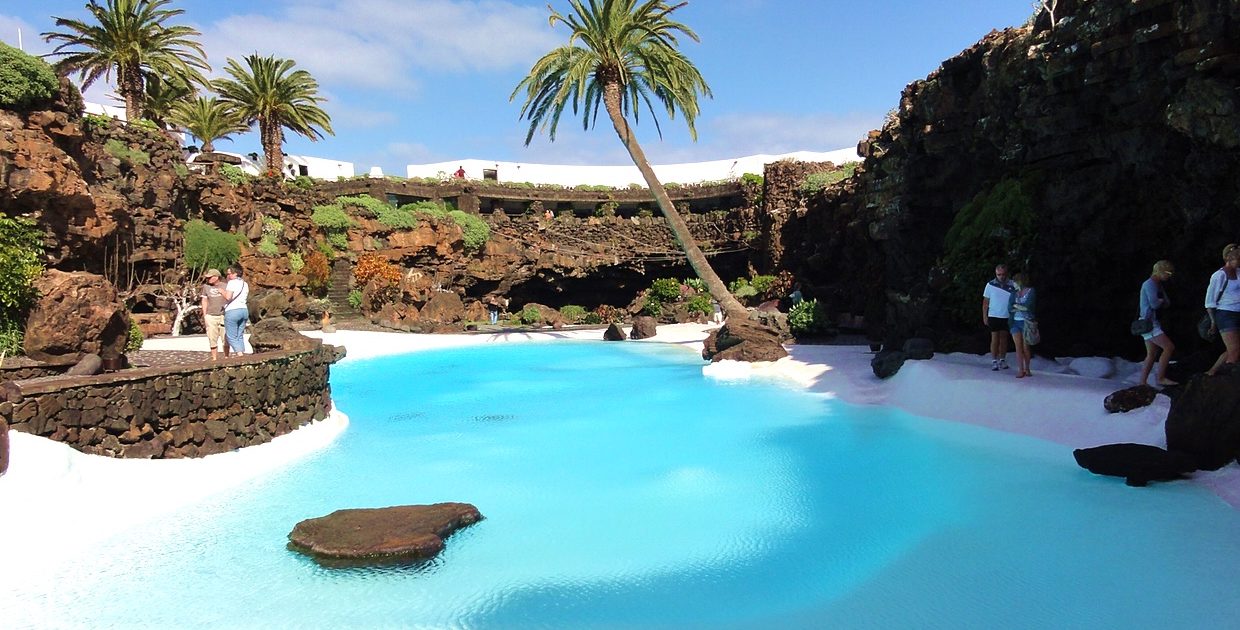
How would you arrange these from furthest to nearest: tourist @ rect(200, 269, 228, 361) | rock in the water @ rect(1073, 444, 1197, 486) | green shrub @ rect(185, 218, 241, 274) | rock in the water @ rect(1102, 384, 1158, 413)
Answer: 1. green shrub @ rect(185, 218, 241, 274)
2. tourist @ rect(200, 269, 228, 361)
3. rock in the water @ rect(1102, 384, 1158, 413)
4. rock in the water @ rect(1073, 444, 1197, 486)

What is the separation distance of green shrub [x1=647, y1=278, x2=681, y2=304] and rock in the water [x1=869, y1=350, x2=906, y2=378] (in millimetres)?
20518

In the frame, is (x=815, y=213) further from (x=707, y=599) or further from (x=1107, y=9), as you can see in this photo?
(x=707, y=599)

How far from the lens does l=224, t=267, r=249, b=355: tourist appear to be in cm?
1032

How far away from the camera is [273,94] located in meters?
31.3

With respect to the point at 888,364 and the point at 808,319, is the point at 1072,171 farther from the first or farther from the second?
the point at 808,319

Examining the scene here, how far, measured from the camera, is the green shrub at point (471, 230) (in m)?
32.9

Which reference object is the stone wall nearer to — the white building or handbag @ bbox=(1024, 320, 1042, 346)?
handbag @ bbox=(1024, 320, 1042, 346)

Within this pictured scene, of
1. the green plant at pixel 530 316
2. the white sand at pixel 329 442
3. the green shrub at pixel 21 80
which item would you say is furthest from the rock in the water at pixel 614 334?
the green shrub at pixel 21 80

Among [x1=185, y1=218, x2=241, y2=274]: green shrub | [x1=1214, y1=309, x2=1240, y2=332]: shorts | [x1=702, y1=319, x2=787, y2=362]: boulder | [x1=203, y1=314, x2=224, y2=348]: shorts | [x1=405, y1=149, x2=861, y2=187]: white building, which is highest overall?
[x1=405, y1=149, x2=861, y2=187]: white building

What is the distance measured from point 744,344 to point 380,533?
11.8 m

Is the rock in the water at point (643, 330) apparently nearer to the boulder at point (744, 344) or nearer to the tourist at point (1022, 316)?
the boulder at point (744, 344)

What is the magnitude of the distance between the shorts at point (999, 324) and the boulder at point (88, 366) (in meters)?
12.9

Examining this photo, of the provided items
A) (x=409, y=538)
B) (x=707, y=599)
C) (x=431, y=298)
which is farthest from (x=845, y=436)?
(x=431, y=298)

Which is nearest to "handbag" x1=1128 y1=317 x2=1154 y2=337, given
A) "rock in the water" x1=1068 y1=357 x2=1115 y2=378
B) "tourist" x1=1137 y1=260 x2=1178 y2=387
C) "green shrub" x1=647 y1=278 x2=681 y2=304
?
"tourist" x1=1137 y1=260 x2=1178 y2=387
